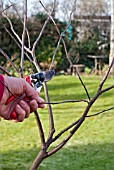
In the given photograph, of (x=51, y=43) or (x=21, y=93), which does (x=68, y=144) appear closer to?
(x=21, y=93)

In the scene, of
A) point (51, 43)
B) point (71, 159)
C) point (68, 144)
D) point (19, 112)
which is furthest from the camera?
point (51, 43)

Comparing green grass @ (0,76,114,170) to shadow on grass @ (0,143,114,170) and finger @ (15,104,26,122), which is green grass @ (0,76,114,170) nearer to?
shadow on grass @ (0,143,114,170)

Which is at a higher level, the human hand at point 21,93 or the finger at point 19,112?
the human hand at point 21,93

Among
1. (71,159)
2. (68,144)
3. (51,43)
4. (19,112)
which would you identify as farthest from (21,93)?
(51,43)

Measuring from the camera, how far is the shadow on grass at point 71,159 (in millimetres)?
2697

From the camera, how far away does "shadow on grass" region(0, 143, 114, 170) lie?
270 cm

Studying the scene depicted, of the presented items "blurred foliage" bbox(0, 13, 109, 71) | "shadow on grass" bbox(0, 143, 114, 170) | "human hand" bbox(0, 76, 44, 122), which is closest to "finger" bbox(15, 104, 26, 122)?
"human hand" bbox(0, 76, 44, 122)

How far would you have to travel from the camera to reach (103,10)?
11.8 meters

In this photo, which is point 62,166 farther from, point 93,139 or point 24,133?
point 24,133

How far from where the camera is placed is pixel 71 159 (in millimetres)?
2863

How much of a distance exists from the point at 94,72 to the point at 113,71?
1.29m

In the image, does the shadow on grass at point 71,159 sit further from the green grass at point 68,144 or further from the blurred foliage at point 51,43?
the blurred foliage at point 51,43

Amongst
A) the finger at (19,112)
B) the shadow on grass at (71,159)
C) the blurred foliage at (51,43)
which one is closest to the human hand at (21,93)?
the finger at (19,112)

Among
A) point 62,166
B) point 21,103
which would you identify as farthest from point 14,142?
point 21,103
